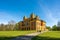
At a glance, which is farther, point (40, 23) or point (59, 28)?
point (40, 23)

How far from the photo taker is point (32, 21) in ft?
233

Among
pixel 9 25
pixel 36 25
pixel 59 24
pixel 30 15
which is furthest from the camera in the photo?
pixel 9 25

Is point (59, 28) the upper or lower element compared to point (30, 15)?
lower

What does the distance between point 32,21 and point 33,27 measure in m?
3.37

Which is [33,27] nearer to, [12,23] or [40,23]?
[40,23]

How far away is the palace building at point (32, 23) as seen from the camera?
228 feet

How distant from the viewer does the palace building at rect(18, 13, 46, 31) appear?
228ft

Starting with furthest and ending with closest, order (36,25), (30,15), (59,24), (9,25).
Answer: (9,25), (30,15), (36,25), (59,24)

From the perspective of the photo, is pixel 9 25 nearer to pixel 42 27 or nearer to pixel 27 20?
pixel 27 20

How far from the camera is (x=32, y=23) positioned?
7106 cm

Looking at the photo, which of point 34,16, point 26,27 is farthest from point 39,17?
point 26,27

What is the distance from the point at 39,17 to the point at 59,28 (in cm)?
1385

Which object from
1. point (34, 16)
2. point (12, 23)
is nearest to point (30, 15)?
point (34, 16)

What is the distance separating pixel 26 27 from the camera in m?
72.9
